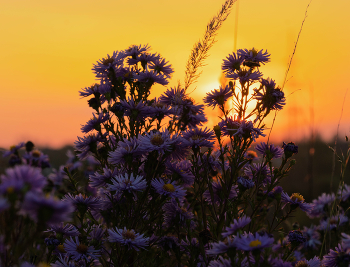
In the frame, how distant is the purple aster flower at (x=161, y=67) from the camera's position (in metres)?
2.18

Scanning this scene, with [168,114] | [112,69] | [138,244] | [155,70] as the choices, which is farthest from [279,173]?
[112,69]

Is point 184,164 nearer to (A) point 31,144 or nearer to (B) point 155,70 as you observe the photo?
(B) point 155,70

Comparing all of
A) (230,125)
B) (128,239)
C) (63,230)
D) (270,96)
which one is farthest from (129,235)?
(270,96)

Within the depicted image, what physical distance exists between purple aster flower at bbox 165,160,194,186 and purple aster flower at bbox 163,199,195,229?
0.17 metres

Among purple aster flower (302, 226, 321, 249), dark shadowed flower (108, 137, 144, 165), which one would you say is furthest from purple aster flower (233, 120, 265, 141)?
purple aster flower (302, 226, 321, 249)

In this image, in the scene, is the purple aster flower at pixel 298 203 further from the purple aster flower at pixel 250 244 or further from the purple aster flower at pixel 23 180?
the purple aster flower at pixel 23 180

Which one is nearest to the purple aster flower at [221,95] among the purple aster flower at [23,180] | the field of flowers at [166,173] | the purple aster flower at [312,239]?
the field of flowers at [166,173]

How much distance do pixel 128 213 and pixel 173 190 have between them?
373mm

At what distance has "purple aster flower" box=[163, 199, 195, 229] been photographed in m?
1.89

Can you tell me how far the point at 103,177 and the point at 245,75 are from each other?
113 cm

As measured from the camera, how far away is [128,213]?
180cm

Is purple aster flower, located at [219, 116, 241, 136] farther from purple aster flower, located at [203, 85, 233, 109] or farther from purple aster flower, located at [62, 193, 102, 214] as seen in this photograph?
purple aster flower, located at [62, 193, 102, 214]

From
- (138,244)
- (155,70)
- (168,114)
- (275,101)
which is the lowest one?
(138,244)

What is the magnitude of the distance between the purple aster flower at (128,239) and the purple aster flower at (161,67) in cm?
119
